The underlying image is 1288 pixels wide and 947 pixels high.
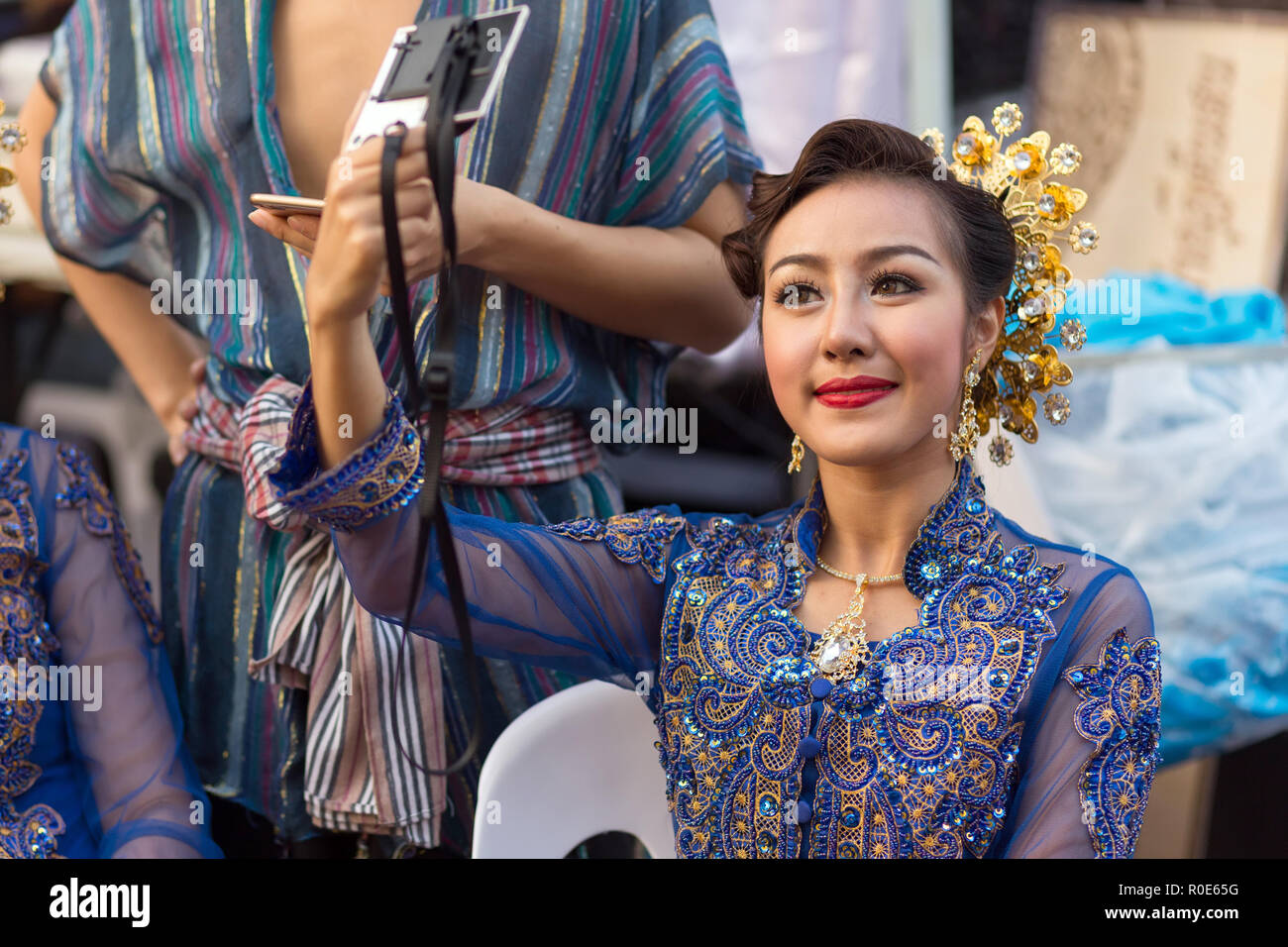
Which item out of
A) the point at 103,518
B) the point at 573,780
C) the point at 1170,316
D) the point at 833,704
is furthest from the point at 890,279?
the point at 1170,316

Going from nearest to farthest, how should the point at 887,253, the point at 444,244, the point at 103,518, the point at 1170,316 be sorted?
the point at 444,244, the point at 887,253, the point at 103,518, the point at 1170,316

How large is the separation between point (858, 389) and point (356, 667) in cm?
→ 62

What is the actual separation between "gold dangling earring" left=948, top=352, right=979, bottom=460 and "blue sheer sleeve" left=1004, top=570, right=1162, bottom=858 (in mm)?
208

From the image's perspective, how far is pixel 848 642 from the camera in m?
1.43

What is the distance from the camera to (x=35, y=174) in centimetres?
184

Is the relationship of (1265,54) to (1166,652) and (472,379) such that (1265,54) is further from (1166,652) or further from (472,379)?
(472,379)

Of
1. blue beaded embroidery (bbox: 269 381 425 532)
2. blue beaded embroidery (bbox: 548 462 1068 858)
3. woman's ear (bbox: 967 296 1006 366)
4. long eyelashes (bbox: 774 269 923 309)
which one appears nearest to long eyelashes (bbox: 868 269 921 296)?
long eyelashes (bbox: 774 269 923 309)

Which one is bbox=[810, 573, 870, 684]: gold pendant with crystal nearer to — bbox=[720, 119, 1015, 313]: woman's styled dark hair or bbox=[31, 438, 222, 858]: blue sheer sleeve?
bbox=[720, 119, 1015, 313]: woman's styled dark hair

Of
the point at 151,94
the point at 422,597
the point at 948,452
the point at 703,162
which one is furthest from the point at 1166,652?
the point at 151,94

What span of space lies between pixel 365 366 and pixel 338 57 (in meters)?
0.53

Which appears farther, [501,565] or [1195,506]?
[1195,506]

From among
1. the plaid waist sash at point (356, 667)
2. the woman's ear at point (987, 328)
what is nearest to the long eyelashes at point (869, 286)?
the woman's ear at point (987, 328)

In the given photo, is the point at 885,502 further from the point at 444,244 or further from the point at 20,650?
the point at 20,650

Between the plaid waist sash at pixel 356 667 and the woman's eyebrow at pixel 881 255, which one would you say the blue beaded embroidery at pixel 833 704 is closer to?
the plaid waist sash at pixel 356 667
